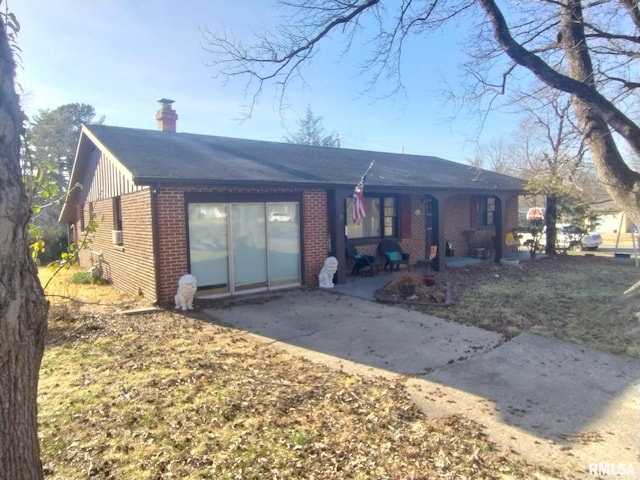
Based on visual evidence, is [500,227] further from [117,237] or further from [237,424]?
[237,424]

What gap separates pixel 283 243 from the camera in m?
10.0

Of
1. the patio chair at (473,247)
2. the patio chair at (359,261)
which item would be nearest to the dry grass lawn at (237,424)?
the patio chair at (359,261)

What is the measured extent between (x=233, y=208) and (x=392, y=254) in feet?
17.7

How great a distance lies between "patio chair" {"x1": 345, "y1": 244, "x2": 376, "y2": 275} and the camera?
38.6 feet

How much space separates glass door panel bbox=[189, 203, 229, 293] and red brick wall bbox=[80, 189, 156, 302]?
0.84 meters

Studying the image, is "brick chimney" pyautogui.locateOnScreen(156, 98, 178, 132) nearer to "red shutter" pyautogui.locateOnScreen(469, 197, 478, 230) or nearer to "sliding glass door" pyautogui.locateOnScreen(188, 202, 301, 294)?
"sliding glass door" pyautogui.locateOnScreen(188, 202, 301, 294)

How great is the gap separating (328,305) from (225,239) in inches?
104

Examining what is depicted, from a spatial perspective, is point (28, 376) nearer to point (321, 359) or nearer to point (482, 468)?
point (482, 468)

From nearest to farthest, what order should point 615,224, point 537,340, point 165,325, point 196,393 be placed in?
point 196,393, point 537,340, point 165,325, point 615,224

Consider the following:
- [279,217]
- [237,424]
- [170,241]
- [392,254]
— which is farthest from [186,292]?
[392,254]

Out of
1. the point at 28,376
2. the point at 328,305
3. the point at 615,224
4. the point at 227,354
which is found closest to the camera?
the point at 28,376

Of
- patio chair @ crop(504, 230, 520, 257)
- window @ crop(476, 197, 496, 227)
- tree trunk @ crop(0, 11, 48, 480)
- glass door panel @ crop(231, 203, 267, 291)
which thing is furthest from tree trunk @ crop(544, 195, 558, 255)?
tree trunk @ crop(0, 11, 48, 480)

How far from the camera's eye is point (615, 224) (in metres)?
41.9

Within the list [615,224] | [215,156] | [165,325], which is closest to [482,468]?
[165,325]
